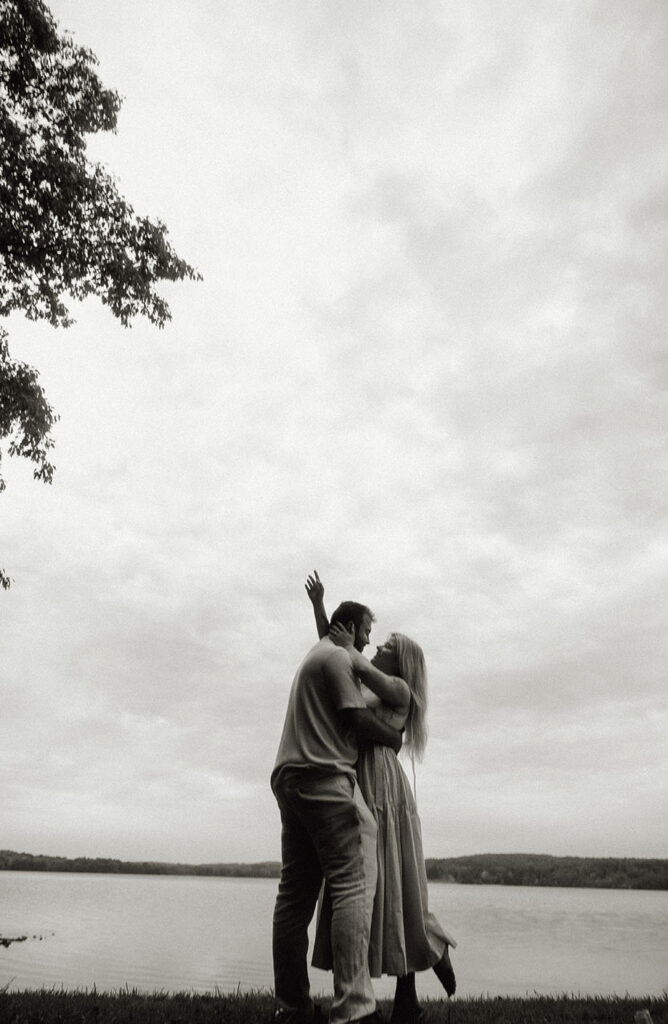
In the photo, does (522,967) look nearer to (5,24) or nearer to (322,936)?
(322,936)

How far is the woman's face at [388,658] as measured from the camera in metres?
5.10

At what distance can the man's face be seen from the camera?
4.84 metres

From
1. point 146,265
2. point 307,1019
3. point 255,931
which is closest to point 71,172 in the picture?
point 146,265

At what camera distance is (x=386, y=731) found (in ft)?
15.1

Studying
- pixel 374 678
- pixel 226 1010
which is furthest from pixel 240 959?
pixel 374 678

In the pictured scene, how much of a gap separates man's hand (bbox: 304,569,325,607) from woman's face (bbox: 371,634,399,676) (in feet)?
1.86

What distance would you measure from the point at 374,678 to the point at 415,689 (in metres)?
0.51

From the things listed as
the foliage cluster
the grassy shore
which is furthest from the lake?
the foliage cluster

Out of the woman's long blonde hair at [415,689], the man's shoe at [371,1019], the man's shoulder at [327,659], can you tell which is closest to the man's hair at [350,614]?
the man's shoulder at [327,659]

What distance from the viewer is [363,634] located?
16.0ft

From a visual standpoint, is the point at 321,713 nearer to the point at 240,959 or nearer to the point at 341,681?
the point at 341,681

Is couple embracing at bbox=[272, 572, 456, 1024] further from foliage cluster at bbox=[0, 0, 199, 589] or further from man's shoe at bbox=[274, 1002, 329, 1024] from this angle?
foliage cluster at bbox=[0, 0, 199, 589]

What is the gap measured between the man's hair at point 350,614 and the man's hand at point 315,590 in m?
0.18

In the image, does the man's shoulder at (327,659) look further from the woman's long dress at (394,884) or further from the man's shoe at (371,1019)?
the man's shoe at (371,1019)
